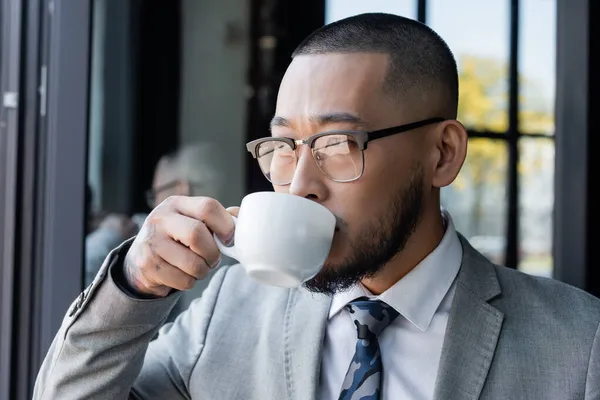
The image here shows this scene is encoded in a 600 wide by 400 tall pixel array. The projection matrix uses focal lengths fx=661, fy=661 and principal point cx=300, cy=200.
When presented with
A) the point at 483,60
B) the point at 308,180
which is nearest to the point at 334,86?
the point at 308,180

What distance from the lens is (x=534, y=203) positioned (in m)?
4.90

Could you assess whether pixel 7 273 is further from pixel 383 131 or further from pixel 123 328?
pixel 383 131

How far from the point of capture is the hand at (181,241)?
35.4 inches

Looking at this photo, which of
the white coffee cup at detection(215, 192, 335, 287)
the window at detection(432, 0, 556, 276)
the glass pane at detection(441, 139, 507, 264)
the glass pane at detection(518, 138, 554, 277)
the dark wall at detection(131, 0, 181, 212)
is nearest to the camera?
the white coffee cup at detection(215, 192, 335, 287)

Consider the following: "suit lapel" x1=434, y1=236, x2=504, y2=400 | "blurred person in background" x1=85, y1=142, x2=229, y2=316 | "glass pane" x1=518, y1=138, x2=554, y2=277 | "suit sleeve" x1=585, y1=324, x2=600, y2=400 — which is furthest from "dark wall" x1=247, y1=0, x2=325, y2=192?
"suit sleeve" x1=585, y1=324, x2=600, y2=400

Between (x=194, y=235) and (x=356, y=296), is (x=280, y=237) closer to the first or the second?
(x=194, y=235)

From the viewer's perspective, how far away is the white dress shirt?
3.72 feet

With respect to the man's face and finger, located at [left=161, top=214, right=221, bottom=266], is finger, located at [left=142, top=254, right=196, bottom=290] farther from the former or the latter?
the man's face

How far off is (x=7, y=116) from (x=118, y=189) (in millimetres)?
1775

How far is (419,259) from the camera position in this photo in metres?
1.22

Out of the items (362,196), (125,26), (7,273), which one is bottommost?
(7,273)

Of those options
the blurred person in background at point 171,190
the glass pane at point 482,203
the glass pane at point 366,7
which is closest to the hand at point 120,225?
the blurred person in background at point 171,190

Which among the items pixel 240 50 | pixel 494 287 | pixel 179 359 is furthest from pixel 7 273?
pixel 240 50

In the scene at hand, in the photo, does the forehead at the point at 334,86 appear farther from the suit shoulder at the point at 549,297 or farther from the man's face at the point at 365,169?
the suit shoulder at the point at 549,297
